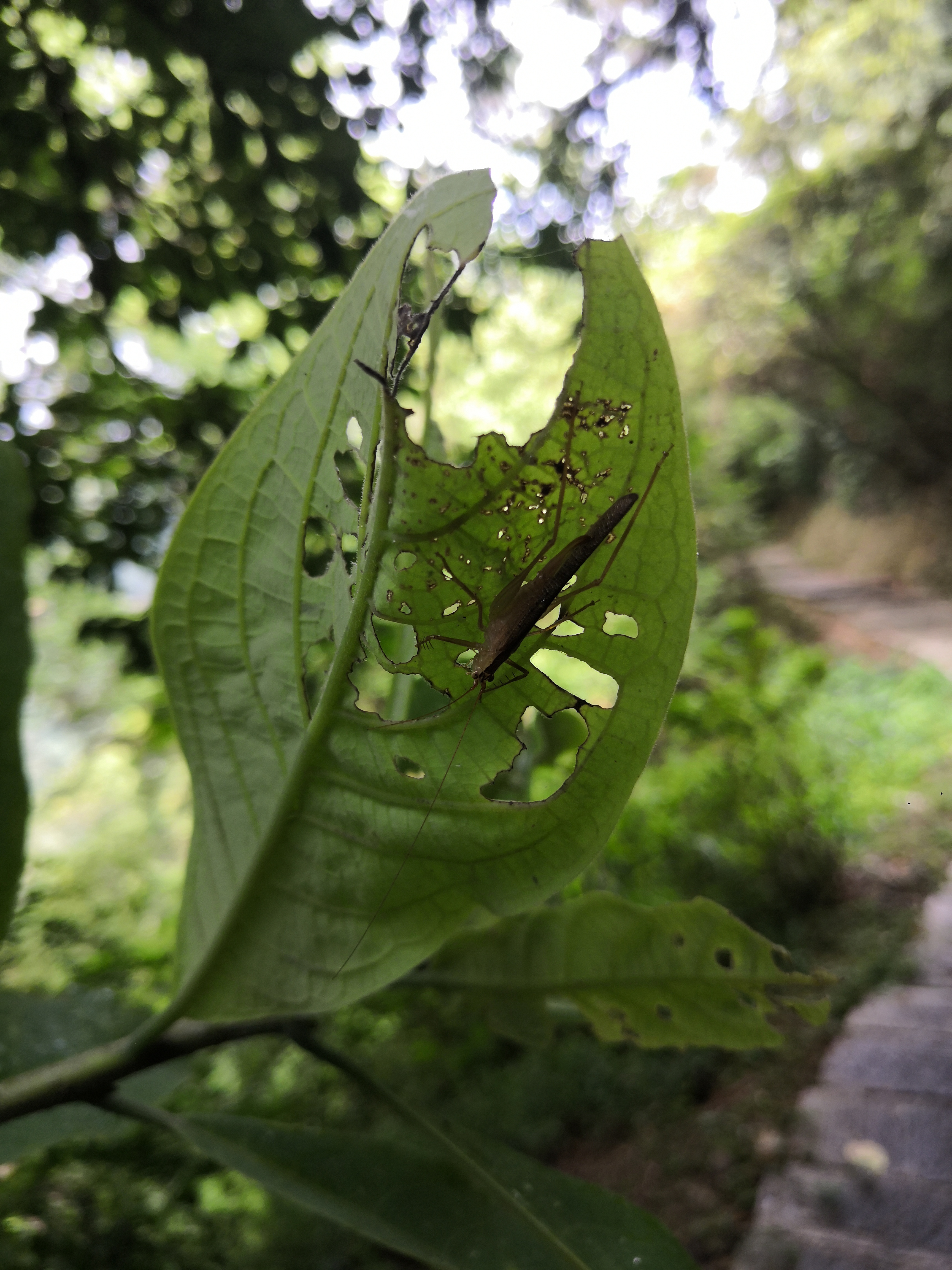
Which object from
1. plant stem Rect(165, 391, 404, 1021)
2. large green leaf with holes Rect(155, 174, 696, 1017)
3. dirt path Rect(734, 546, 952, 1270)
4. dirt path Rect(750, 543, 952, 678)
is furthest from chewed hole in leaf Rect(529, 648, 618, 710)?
dirt path Rect(750, 543, 952, 678)

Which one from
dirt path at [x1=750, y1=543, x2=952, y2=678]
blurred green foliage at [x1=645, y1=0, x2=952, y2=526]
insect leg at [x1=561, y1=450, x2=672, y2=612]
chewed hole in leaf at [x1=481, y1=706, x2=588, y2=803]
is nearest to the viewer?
insect leg at [x1=561, y1=450, x2=672, y2=612]

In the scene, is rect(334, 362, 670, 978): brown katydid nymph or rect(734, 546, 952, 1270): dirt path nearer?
rect(334, 362, 670, 978): brown katydid nymph

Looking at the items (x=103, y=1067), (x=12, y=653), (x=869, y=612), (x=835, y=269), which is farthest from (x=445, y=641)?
(x=835, y=269)

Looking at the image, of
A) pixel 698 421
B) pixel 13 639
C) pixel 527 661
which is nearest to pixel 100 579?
pixel 13 639

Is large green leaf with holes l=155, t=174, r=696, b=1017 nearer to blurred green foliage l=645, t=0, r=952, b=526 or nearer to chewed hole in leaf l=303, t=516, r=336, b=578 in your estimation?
chewed hole in leaf l=303, t=516, r=336, b=578

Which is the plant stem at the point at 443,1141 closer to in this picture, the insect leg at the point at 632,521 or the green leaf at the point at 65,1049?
the green leaf at the point at 65,1049

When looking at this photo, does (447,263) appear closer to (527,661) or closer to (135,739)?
(527,661)
